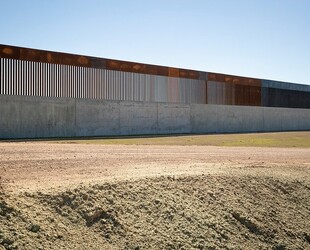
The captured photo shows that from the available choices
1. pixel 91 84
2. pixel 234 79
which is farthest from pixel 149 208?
pixel 234 79

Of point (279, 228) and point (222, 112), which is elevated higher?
point (222, 112)

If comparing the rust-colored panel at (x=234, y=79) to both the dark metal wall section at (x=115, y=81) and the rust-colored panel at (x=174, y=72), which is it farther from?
the rust-colored panel at (x=174, y=72)

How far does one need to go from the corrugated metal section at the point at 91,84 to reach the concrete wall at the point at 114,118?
59 centimetres

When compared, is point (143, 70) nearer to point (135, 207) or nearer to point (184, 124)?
point (184, 124)

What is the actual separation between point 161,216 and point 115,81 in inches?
990

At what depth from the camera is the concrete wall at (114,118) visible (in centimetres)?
2602

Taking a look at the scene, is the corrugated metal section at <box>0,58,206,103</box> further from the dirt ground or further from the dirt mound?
the dirt mound

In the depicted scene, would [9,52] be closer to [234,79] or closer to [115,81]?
[115,81]

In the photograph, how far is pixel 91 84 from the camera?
29.7 meters

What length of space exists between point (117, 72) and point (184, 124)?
29.3ft

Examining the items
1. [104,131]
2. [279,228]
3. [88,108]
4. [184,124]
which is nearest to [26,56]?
[88,108]

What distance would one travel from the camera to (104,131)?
30.3 metres

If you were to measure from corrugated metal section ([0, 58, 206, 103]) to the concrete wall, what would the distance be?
1.92ft

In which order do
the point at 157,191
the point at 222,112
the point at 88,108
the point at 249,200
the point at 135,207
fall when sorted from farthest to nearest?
the point at 222,112 < the point at 88,108 < the point at 249,200 < the point at 157,191 < the point at 135,207
